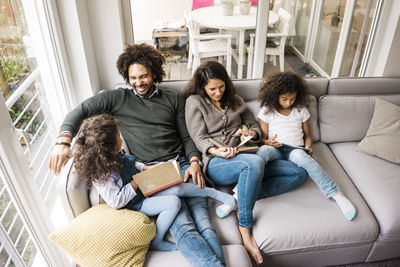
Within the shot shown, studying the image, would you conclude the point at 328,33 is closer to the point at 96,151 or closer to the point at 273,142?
the point at 273,142

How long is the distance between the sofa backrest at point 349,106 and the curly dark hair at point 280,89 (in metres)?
0.25

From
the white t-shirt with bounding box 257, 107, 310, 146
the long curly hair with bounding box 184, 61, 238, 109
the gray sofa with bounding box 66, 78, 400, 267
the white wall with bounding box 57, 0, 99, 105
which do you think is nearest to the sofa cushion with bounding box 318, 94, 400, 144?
the gray sofa with bounding box 66, 78, 400, 267

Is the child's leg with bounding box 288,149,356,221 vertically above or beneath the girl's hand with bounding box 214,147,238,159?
beneath

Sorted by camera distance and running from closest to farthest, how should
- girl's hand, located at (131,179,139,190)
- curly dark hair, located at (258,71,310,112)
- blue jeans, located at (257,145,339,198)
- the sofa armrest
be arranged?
the sofa armrest → girl's hand, located at (131,179,139,190) → blue jeans, located at (257,145,339,198) → curly dark hair, located at (258,71,310,112)

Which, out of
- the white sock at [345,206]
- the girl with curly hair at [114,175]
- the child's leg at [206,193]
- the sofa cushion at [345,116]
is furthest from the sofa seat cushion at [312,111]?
the girl with curly hair at [114,175]

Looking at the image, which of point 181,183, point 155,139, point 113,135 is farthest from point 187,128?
point 113,135

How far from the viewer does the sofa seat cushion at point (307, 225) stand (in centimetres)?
154

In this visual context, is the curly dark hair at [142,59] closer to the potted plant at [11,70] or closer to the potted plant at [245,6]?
the potted plant at [11,70]

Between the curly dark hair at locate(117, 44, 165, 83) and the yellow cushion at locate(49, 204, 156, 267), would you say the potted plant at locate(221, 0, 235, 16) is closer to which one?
the curly dark hair at locate(117, 44, 165, 83)

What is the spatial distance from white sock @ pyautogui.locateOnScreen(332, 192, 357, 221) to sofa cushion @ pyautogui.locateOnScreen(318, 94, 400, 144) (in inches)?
24.9

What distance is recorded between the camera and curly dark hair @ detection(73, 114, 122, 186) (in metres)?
1.37

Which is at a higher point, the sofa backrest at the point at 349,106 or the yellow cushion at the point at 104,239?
the sofa backrest at the point at 349,106

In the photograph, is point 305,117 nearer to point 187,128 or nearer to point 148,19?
point 187,128

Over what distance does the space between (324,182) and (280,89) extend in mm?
626
